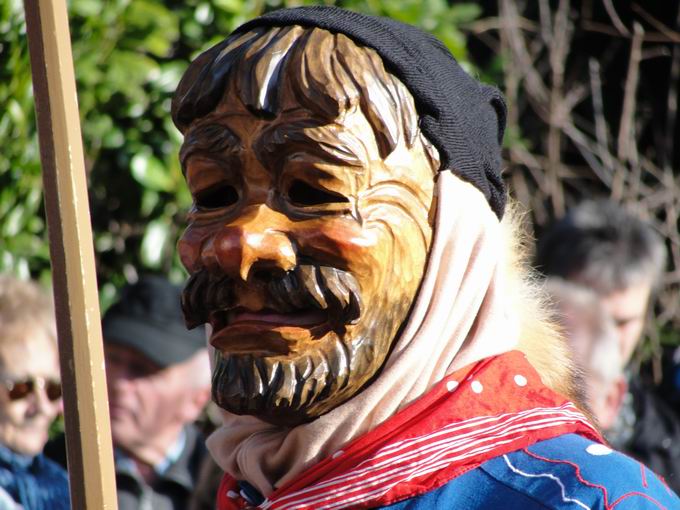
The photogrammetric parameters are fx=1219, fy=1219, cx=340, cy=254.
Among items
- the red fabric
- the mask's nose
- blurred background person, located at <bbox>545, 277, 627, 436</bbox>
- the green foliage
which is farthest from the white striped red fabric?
the green foliage

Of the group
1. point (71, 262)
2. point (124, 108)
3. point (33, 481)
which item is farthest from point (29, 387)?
point (71, 262)

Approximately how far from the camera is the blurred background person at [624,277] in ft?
12.8

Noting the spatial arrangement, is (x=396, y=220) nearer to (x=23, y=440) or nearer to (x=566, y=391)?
(x=566, y=391)

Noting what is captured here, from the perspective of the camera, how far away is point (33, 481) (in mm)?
3318

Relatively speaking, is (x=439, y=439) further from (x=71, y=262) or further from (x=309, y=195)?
(x=71, y=262)

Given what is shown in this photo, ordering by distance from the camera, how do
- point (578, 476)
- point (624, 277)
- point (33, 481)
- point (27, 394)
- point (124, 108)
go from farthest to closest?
point (124, 108) → point (624, 277) → point (27, 394) → point (33, 481) → point (578, 476)

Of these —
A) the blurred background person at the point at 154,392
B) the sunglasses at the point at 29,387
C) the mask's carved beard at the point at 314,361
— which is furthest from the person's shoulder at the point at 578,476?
the blurred background person at the point at 154,392

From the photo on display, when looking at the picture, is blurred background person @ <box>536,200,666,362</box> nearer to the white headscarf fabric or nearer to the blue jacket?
the white headscarf fabric

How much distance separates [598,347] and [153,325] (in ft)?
4.71

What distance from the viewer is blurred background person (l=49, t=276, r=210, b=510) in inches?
153

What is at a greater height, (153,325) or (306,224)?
(306,224)

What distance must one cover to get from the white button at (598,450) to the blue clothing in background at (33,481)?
5.76 ft

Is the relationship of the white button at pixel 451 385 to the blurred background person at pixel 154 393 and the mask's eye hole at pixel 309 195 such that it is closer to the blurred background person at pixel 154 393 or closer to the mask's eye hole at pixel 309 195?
the mask's eye hole at pixel 309 195

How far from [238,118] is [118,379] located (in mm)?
2106
